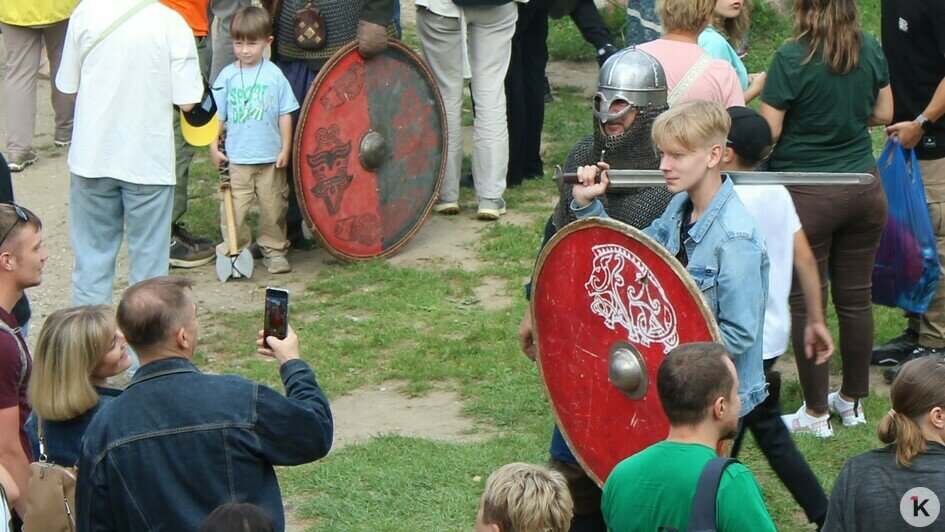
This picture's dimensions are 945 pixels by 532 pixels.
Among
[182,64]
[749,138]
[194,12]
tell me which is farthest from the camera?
[194,12]

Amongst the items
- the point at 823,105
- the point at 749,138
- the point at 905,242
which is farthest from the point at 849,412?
the point at 749,138

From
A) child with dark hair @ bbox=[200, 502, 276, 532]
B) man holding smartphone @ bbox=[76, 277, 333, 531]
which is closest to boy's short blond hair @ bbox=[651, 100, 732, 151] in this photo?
man holding smartphone @ bbox=[76, 277, 333, 531]

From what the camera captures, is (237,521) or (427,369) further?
(427,369)

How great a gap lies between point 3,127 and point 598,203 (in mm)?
7435

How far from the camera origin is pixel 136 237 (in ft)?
21.5

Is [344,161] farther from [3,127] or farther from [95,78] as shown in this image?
[3,127]

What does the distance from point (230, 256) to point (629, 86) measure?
3.76 meters

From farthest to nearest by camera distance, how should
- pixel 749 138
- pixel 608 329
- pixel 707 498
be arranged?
pixel 749 138
pixel 608 329
pixel 707 498

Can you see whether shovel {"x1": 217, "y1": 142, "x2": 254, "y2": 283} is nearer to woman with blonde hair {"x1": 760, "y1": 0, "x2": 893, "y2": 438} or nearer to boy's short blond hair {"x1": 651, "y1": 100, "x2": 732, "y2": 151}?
woman with blonde hair {"x1": 760, "y1": 0, "x2": 893, "y2": 438}

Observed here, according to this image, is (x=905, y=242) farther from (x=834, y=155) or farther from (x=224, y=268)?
(x=224, y=268)

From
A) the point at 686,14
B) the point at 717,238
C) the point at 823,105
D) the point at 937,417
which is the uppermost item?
the point at 686,14

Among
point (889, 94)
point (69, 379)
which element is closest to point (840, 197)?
point (889, 94)

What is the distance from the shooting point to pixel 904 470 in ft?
11.5

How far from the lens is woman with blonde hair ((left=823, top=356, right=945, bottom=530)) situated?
11.4 ft
